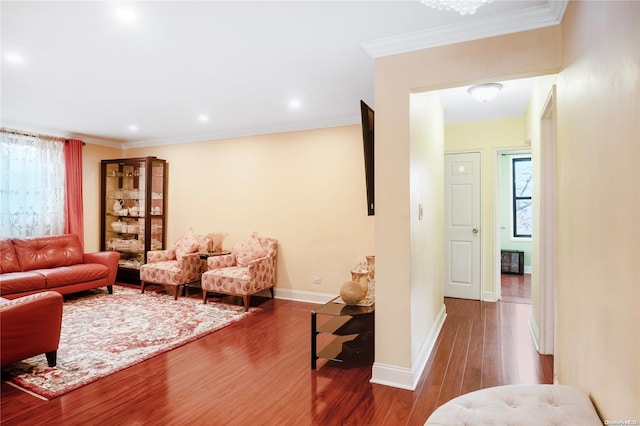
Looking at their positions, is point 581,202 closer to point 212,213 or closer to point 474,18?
point 474,18

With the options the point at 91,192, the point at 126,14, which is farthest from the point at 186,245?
the point at 126,14

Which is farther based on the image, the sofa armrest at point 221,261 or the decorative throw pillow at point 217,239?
the decorative throw pillow at point 217,239

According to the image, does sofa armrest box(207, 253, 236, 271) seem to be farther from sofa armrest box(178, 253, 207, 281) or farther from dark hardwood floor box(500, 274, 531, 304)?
dark hardwood floor box(500, 274, 531, 304)

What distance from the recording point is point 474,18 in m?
2.33

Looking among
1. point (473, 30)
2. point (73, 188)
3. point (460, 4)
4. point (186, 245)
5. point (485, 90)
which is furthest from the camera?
point (73, 188)

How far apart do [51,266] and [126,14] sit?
4.38 meters

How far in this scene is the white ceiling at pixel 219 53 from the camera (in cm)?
226

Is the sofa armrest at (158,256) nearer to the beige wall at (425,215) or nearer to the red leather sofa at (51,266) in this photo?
the red leather sofa at (51,266)

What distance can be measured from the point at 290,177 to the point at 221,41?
2.78 meters

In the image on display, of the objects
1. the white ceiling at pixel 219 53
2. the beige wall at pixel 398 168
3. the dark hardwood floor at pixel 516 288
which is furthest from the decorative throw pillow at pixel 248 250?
the dark hardwood floor at pixel 516 288

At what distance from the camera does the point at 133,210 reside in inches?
254

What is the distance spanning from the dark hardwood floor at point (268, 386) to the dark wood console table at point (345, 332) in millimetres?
148

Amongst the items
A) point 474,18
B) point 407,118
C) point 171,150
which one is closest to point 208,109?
point 171,150

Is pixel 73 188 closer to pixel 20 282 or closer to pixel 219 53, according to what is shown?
pixel 20 282
